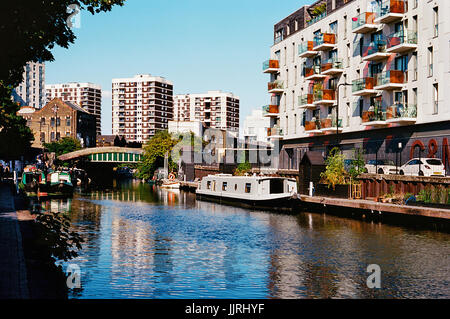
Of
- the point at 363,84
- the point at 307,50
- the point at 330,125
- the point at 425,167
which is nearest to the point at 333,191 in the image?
the point at 425,167

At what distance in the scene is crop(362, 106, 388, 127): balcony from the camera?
51.3 m

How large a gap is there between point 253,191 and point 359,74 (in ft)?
52.4

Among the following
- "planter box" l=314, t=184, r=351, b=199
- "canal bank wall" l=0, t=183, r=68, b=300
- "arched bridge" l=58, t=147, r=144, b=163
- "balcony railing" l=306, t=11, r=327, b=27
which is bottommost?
"canal bank wall" l=0, t=183, r=68, b=300

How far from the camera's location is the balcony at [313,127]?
63.6 m

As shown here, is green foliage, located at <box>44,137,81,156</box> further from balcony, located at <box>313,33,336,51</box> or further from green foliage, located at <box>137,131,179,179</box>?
balcony, located at <box>313,33,336,51</box>

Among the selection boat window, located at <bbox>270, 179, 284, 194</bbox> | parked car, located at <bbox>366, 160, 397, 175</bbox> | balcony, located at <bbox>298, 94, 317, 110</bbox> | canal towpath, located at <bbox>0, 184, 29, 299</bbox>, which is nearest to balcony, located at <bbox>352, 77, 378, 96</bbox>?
parked car, located at <bbox>366, 160, 397, 175</bbox>

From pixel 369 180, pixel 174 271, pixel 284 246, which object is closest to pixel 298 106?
pixel 369 180

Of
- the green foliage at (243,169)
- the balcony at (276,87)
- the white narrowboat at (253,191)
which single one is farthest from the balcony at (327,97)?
the green foliage at (243,169)

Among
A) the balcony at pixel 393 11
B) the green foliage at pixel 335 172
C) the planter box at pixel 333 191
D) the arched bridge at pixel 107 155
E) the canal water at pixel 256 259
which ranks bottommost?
the canal water at pixel 256 259

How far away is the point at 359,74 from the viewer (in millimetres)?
57688

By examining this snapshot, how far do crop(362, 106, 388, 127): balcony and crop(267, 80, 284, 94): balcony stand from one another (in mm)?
22196

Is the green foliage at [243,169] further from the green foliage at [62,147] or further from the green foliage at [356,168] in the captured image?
the green foliage at [62,147]

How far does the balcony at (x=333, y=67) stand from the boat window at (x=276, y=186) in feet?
51.4

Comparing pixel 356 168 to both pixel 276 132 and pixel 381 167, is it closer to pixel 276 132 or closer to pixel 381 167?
pixel 381 167
